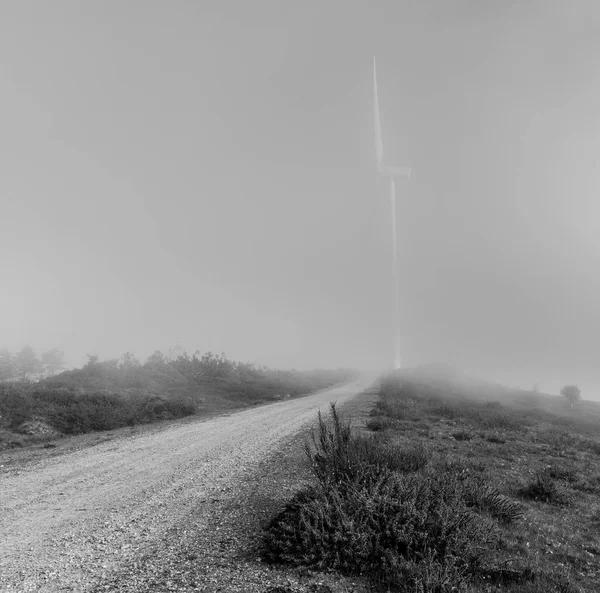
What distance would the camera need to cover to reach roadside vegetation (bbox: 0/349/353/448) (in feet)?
61.4

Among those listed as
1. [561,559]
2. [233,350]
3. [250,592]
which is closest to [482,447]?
[561,559]

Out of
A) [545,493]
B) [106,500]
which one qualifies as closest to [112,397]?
[106,500]

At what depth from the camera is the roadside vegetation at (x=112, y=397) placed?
18.7 meters

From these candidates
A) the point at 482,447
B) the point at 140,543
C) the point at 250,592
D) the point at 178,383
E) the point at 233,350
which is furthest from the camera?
the point at 233,350

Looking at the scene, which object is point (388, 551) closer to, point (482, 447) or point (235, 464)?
point (235, 464)

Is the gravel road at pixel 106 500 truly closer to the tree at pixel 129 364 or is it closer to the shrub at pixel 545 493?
the shrub at pixel 545 493

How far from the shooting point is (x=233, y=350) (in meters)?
192

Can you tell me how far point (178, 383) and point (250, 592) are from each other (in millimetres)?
37169

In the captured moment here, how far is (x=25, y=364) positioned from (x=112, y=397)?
41541 mm

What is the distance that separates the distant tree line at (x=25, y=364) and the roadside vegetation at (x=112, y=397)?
2357 mm

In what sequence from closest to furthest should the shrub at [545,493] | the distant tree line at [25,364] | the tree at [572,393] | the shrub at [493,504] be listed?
the shrub at [493,504]
the shrub at [545,493]
the distant tree line at [25,364]
the tree at [572,393]

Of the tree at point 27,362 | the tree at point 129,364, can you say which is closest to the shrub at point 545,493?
the tree at point 129,364

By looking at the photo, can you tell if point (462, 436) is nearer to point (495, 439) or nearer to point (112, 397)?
point (495, 439)

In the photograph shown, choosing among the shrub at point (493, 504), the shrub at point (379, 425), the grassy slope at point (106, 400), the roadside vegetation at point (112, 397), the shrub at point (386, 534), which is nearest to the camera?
the shrub at point (386, 534)
